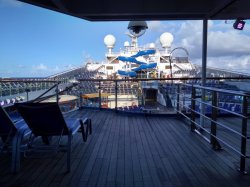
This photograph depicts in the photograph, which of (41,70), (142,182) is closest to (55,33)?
(41,70)

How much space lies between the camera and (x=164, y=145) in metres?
3.29

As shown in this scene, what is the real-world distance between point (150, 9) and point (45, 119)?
8.24 feet

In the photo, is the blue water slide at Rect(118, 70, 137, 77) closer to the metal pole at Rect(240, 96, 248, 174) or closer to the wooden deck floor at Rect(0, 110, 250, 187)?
the wooden deck floor at Rect(0, 110, 250, 187)

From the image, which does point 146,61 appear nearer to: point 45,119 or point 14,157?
point 45,119

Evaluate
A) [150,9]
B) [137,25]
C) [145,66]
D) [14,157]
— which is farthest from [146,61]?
[14,157]

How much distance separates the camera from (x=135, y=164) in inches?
103

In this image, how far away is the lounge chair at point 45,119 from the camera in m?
2.50

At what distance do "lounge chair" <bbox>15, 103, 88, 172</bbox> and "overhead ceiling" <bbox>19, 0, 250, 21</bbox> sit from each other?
5.93ft

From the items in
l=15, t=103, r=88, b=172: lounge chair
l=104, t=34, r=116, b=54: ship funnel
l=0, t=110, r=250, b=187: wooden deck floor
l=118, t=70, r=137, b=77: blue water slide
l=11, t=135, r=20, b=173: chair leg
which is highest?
l=104, t=34, r=116, b=54: ship funnel

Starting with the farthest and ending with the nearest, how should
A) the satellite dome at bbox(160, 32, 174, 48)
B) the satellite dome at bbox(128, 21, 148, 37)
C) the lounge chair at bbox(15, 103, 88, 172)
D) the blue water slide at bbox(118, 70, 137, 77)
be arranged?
the satellite dome at bbox(160, 32, 174, 48)
the blue water slide at bbox(118, 70, 137, 77)
the satellite dome at bbox(128, 21, 148, 37)
the lounge chair at bbox(15, 103, 88, 172)

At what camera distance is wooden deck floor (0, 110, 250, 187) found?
2.21 m

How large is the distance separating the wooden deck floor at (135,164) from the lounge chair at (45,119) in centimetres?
29

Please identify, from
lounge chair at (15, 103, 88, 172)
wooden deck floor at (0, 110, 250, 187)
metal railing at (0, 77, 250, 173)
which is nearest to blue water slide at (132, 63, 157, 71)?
metal railing at (0, 77, 250, 173)

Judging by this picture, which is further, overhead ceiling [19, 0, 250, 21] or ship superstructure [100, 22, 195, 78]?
ship superstructure [100, 22, 195, 78]
